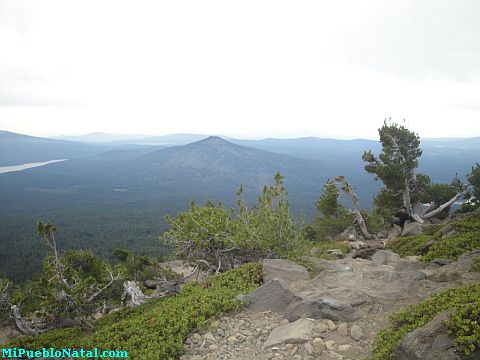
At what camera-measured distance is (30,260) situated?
90.1 m

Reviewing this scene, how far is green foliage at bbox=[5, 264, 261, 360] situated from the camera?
738cm

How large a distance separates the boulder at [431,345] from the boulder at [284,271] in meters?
5.25

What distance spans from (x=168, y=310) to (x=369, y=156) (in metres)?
21.3

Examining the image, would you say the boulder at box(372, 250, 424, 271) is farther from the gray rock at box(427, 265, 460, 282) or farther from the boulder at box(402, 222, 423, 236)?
the boulder at box(402, 222, 423, 236)

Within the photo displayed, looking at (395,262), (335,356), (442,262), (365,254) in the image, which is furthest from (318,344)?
(365,254)

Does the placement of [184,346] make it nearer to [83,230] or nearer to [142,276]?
[142,276]

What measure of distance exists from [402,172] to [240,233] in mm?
16712

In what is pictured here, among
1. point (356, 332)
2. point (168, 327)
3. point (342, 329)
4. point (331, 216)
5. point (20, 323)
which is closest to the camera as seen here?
point (356, 332)

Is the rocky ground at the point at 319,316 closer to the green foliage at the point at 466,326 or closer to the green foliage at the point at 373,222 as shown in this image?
the green foliage at the point at 466,326

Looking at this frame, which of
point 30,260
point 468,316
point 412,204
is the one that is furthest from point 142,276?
point 30,260

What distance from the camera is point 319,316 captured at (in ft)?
25.0

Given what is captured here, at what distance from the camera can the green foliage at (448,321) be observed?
4.65 m

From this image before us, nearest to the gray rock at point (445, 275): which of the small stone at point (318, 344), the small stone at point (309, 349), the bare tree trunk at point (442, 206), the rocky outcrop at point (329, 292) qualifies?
the rocky outcrop at point (329, 292)

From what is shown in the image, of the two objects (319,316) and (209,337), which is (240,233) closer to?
(209,337)
